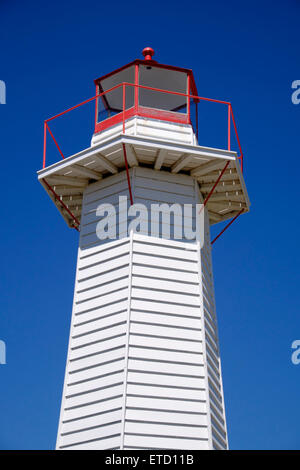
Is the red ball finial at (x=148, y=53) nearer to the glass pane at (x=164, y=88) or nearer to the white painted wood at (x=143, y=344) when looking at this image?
the glass pane at (x=164, y=88)

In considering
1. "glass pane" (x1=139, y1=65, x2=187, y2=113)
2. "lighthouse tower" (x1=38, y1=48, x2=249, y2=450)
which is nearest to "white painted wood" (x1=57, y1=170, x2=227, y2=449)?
"lighthouse tower" (x1=38, y1=48, x2=249, y2=450)

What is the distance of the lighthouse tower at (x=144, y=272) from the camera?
13898 millimetres

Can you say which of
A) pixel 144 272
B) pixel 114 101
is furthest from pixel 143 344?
pixel 114 101

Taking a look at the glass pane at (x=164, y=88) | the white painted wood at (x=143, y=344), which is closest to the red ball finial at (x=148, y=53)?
the glass pane at (x=164, y=88)

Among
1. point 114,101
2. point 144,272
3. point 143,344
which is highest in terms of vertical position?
point 114,101

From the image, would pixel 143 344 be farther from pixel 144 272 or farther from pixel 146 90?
pixel 146 90

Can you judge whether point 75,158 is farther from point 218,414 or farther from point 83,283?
point 218,414

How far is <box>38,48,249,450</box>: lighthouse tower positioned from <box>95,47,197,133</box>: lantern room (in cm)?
3

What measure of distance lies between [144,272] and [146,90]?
5.34 meters

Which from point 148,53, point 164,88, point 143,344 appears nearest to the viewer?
point 143,344

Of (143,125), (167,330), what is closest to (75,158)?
(143,125)

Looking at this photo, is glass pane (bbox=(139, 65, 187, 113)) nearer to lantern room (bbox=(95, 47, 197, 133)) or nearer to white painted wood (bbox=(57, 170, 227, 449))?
lantern room (bbox=(95, 47, 197, 133))

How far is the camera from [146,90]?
18469 mm

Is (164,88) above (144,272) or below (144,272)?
above
